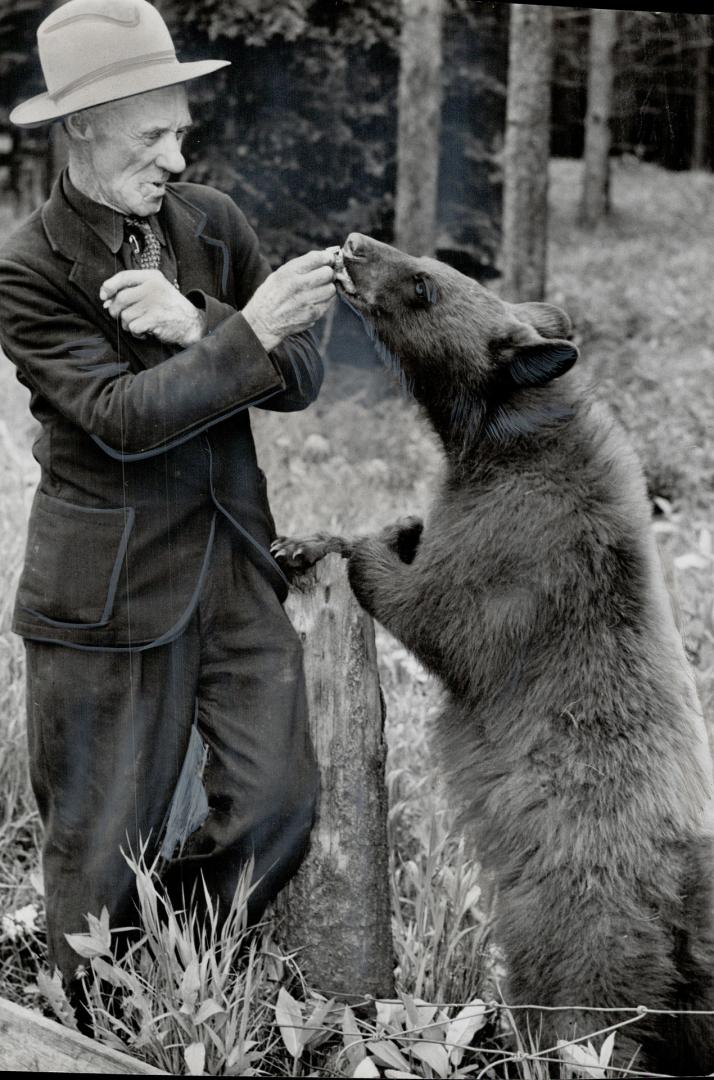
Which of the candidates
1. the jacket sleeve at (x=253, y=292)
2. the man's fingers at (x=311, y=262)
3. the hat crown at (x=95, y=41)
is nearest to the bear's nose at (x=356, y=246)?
the man's fingers at (x=311, y=262)

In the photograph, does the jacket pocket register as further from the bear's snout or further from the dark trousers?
the bear's snout

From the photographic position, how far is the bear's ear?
3143 mm

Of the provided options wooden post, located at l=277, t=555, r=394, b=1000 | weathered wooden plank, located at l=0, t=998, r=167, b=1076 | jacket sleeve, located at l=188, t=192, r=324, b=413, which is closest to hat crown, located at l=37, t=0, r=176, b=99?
jacket sleeve, located at l=188, t=192, r=324, b=413

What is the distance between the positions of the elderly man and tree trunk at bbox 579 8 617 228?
137cm

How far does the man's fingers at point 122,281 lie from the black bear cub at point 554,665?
1.89 ft

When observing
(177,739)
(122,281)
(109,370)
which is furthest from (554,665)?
(122,281)

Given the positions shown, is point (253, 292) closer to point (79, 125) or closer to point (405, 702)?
point (79, 125)

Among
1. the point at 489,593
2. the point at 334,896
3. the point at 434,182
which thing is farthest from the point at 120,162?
the point at 334,896

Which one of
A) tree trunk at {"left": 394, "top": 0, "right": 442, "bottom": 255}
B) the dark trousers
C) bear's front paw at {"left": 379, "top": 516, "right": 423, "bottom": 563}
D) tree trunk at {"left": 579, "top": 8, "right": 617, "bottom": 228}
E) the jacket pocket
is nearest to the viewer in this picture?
the jacket pocket

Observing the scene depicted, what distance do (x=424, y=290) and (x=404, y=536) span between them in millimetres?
755

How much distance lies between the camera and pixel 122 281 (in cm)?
296

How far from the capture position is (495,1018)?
3.51 metres

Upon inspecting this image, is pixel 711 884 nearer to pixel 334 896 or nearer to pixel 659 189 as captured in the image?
pixel 334 896

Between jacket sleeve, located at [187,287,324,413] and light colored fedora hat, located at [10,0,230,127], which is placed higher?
light colored fedora hat, located at [10,0,230,127]
